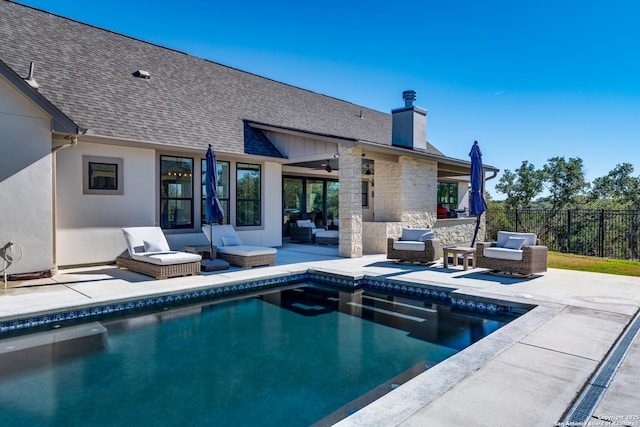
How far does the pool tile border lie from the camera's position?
5582 millimetres

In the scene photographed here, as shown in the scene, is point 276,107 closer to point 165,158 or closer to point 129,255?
point 165,158

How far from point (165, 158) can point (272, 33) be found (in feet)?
23.1

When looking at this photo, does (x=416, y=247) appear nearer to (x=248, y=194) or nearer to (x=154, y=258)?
(x=248, y=194)

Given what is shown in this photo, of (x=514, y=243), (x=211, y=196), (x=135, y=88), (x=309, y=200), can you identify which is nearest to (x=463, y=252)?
(x=514, y=243)

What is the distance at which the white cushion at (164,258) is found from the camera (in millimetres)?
7883

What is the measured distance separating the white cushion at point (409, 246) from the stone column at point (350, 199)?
1.37 metres

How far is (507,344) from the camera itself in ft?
13.8

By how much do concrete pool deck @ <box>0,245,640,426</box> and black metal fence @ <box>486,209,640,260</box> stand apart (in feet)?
30.4

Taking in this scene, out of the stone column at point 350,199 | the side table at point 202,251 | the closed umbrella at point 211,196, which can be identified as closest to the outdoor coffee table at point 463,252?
the stone column at point 350,199

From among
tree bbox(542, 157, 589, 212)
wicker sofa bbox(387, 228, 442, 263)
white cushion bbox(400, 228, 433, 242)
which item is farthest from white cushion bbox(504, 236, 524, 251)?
tree bbox(542, 157, 589, 212)

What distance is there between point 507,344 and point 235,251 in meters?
6.67

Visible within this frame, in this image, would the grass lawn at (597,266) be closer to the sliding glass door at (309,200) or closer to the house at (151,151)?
the house at (151,151)

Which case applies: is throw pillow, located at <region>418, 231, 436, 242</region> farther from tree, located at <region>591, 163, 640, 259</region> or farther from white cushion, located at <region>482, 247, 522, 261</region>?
tree, located at <region>591, 163, 640, 259</region>

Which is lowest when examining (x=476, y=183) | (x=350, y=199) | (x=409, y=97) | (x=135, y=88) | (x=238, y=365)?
(x=238, y=365)
